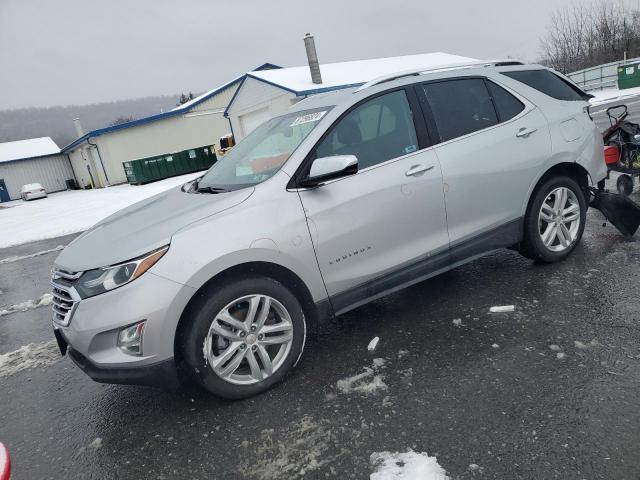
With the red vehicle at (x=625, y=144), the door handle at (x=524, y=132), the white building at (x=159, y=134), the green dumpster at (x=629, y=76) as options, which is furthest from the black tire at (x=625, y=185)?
the green dumpster at (x=629, y=76)

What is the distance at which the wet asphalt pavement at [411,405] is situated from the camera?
231cm

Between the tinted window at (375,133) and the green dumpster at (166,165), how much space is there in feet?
88.1

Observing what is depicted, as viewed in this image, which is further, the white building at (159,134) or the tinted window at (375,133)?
the white building at (159,134)

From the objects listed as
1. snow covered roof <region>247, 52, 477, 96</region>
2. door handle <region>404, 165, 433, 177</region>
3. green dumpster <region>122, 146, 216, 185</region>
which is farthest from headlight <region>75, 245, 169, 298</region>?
green dumpster <region>122, 146, 216, 185</region>

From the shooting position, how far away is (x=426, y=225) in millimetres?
3482

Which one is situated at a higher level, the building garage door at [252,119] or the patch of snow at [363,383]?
the building garage door at [252,119]

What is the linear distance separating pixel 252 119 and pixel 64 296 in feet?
79.2

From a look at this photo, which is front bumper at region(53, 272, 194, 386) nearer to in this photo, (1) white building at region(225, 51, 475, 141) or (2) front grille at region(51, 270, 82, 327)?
(2) front grille at region(51, 270, 82, 327)

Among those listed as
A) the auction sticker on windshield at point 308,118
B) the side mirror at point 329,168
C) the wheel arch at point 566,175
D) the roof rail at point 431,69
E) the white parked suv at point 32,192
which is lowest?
the wheel arch at point 566,175

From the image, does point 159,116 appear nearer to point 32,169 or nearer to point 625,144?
point 32,169

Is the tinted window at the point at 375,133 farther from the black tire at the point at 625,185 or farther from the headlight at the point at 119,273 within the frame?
the black tire at the point at 625,185

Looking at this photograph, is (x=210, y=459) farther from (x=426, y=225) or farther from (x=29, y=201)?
(x=29, y=201)

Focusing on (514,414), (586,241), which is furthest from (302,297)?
(586,241)

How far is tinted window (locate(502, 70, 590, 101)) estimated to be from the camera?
4223 mm
